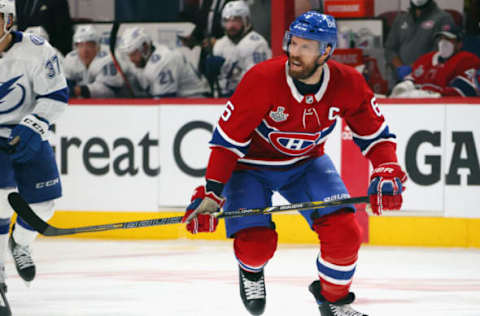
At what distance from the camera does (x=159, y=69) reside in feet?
21.4

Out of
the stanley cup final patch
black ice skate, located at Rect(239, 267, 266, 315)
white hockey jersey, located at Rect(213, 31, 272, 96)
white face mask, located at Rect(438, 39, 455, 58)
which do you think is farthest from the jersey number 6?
white face mask, located at Rect(438, 39, 455, 58)

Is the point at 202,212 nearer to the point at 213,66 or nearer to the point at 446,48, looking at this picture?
the point at 213,66

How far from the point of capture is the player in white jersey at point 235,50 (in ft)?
21.2

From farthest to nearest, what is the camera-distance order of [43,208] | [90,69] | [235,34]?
[90,69], [235,34], [43,208]

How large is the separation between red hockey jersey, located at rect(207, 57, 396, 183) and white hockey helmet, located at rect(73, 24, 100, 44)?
11.4ft

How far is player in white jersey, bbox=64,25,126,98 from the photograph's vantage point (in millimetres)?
6555

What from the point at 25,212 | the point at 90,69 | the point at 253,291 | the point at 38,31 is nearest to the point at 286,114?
the point at 253,291

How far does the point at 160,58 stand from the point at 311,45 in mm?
3286

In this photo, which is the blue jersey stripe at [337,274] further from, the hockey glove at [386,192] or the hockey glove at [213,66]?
the hockey glove at [213,66]

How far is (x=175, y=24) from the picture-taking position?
7.04 meters

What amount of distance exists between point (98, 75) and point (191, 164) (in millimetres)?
1063

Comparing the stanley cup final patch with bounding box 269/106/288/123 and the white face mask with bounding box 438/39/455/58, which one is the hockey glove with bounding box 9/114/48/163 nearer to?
the stanley cup final patch with bounding box 269/106/288/123

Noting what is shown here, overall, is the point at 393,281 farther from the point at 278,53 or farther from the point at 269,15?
the point at 269,15

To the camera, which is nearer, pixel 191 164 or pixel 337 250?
pixel 337 250
